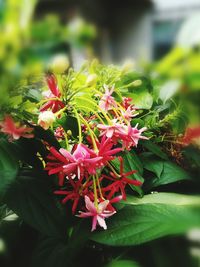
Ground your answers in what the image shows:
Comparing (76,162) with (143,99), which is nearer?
(76,162)

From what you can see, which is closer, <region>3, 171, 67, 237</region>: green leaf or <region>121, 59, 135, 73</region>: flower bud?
<region>3, 171, 67, 237</region>: green leaf

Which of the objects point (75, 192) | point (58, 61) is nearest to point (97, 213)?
point (75, 192)

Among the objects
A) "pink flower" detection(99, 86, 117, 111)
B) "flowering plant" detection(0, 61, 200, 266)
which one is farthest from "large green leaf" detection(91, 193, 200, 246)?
"pink flower" detection(99, 86, 117, 111)

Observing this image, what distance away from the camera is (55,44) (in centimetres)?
20

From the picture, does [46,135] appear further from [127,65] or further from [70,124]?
[127,65]

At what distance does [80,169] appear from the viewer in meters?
0.38

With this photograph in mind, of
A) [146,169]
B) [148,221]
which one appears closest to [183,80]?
[148,221]

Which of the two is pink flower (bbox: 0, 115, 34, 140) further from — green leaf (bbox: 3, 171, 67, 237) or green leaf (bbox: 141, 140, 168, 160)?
green leaf (bbox: 141, 140, 168, 160)

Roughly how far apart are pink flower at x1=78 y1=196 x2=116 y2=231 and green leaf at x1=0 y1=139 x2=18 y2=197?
73mm

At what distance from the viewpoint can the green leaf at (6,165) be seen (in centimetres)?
35

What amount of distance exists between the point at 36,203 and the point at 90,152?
0.07m

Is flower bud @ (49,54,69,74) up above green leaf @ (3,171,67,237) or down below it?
above

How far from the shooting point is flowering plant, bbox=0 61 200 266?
36 centimetres

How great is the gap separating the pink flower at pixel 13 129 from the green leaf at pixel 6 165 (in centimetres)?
1
